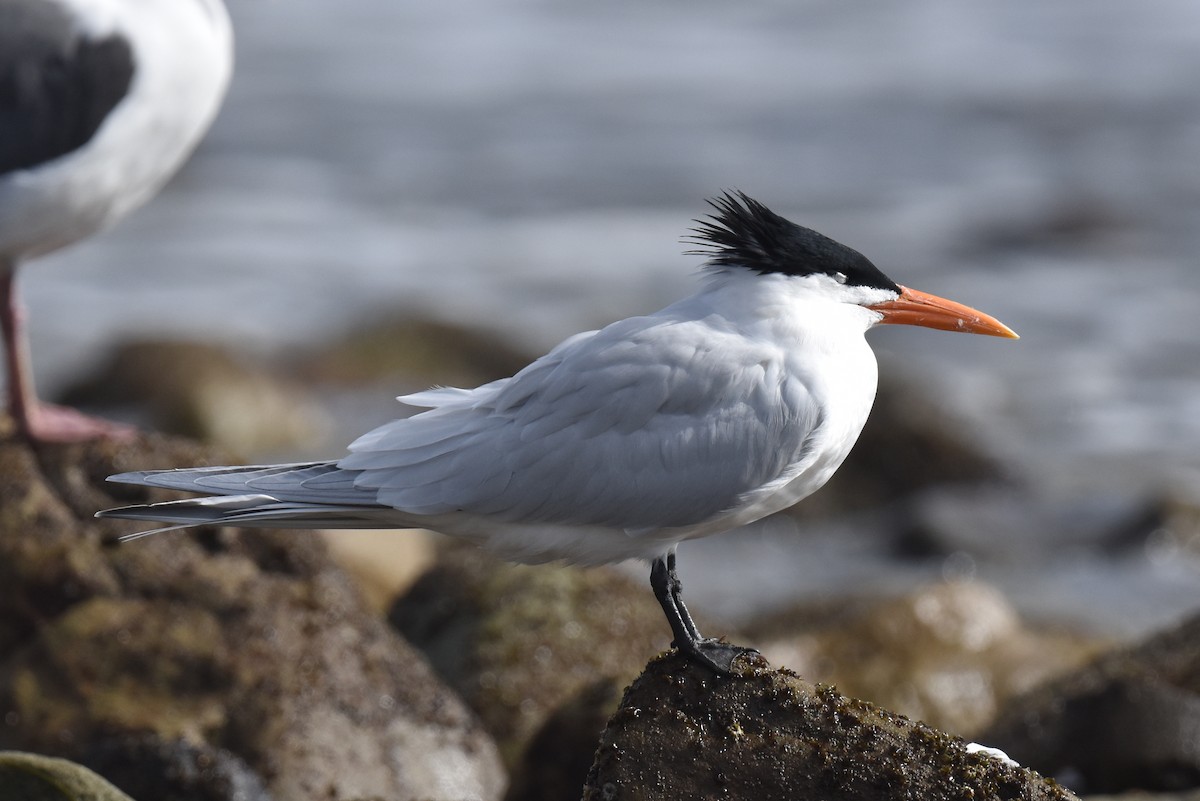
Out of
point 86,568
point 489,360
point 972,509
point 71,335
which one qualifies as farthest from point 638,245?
point 86,568

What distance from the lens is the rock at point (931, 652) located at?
7.90m

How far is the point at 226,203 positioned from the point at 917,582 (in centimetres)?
1325

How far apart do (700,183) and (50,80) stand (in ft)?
48.1

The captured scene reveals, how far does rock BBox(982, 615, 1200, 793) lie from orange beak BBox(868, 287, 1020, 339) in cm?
200

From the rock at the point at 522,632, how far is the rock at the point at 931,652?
1.23 m

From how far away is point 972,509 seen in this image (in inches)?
449

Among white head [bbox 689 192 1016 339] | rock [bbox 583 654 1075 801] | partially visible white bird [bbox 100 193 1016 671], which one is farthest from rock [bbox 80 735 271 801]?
white head [bbox 689 192 1016 339]

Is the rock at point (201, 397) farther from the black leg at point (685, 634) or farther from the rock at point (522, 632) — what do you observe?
the black leg at point (685, 634)

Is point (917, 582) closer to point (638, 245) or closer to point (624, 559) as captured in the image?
point (624, 559)

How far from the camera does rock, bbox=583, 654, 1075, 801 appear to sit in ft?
12.5

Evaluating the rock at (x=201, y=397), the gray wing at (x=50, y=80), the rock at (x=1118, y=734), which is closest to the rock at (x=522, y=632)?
the rock at (x=1118, y=734)

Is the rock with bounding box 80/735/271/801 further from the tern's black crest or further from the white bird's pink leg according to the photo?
the tern's black crest

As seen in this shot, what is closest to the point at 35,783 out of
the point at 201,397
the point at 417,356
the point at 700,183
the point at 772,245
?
the point at 772,245

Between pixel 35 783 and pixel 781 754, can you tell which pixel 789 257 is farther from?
pixel 35 783
